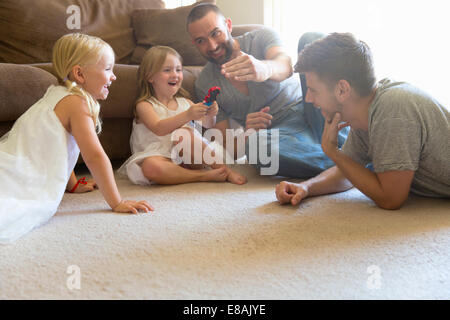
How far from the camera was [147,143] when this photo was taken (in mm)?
1489

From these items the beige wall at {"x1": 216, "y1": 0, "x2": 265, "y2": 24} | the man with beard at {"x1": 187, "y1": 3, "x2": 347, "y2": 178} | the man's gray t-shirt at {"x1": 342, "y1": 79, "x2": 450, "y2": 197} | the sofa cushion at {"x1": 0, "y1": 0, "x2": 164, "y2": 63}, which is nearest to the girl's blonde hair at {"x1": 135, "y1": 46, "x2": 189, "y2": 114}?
the man with beard at {"x1": 187, "y1": 3, "x2": 347, "y2": 178}

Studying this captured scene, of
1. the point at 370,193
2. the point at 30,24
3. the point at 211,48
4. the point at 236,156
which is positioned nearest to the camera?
the point at 370,193

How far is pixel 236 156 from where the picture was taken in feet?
5.30

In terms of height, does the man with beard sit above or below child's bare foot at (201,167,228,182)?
above

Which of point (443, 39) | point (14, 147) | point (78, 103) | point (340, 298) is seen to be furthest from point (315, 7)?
point (340, 298)

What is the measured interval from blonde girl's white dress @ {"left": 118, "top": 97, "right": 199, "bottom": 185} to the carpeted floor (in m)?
0.29

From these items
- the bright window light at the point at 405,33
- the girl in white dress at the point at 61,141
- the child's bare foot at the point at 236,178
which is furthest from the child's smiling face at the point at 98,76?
the bright window light at the point at 405,33

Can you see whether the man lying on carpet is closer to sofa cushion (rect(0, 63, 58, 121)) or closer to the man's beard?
the man's beard

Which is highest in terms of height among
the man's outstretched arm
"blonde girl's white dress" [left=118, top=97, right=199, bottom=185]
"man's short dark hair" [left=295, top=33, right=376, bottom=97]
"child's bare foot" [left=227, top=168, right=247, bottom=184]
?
"man's short dark hair" [left=295, top=33, right=376, bottom=97]

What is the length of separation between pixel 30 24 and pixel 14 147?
1.10 metres

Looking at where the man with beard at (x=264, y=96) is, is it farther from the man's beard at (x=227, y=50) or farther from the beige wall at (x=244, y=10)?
the beige wall at (x=244, y=10)

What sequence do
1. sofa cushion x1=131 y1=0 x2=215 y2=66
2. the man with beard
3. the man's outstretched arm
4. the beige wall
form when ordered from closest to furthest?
the man's outstretched arm
the man with beard
sofa cushion x1=131 y1=0 x2=215 y2=66
the beige wall

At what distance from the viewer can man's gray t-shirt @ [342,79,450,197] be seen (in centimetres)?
93

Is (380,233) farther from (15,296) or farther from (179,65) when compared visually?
(179,65)
